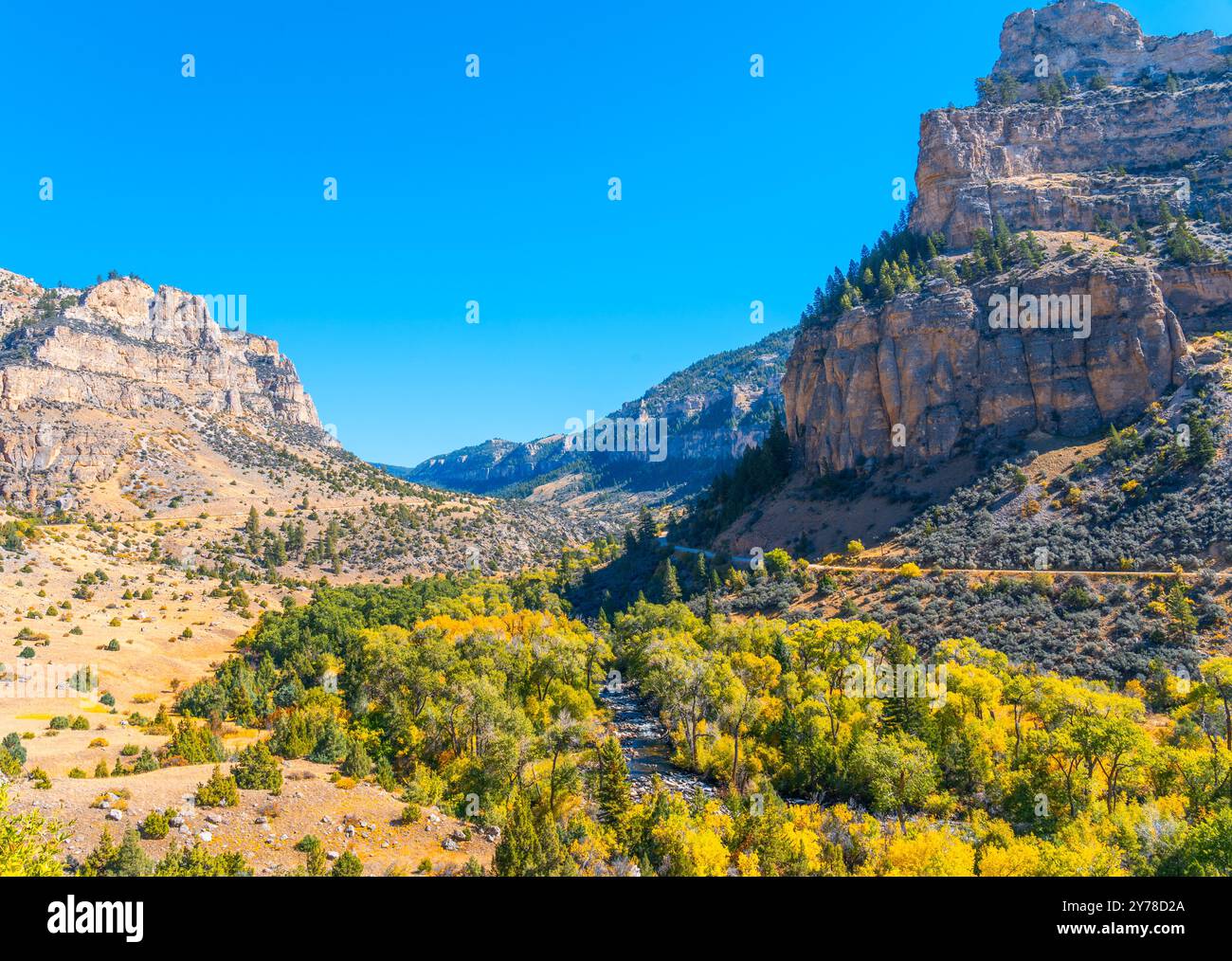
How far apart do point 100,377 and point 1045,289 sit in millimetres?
144787

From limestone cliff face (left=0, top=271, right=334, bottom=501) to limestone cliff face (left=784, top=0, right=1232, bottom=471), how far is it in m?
108

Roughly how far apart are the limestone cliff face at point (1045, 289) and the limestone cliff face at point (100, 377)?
10832cm

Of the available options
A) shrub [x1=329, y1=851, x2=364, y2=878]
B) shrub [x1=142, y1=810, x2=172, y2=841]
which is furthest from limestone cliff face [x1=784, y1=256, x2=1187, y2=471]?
shrub [x1=142, y1=810, x2=172, y2=841]

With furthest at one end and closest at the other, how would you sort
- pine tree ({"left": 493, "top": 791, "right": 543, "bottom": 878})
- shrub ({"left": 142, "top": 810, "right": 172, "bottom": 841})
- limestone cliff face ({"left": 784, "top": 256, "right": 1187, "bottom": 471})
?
1. limestone cliff face ({"left": 784, "top": 256, "right": 1187, "bottom": 471})
2. pine tree ({"left": 493, "top": 791, "right": 543, "bottom": 878})
3. shrub ({"left": 142, "top": 810, "right": 172, "bottom": 841})

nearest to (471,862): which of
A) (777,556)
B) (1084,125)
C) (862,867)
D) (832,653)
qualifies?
(862,867)

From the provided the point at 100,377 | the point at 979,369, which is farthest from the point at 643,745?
the point at 100,377

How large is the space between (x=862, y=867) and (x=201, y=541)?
307 feet

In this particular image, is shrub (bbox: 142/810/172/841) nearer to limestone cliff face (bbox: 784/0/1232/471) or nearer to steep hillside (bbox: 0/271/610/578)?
limestone cliff face (bbox: 784/0/1232/471)

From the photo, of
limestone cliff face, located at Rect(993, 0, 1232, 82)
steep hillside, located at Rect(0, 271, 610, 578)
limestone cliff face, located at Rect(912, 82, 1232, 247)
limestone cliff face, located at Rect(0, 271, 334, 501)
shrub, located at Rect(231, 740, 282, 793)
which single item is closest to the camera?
shrub, located at Rect(231, 740, 282, 793)

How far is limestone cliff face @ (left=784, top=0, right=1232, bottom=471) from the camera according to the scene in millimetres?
67375

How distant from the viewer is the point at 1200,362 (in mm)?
64125
